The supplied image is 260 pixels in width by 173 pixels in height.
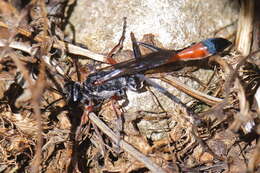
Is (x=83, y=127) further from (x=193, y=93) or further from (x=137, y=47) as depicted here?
(x=193, y=93)

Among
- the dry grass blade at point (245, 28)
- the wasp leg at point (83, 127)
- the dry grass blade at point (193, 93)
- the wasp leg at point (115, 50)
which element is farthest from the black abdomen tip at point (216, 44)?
the wasp leg at point (83, 127)

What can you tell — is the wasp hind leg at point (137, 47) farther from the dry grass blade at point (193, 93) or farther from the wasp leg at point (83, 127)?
the wasp leg at point (83, 127)

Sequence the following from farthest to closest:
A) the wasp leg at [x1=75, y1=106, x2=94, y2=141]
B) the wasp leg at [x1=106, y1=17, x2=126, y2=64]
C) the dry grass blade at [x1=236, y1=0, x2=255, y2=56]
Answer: the dry grass blade at [x1=236, y1=0, x2=255, y2=56], the wasp leg at [x1=106, y1=17, x2=126, y2=64], the wasp leg at [x1=75, y1=106, x2=94, y2=141]

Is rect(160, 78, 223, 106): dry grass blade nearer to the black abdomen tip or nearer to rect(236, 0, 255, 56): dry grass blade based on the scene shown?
the black abdomen tip

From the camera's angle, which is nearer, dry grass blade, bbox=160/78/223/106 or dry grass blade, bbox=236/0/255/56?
dry grass blade, bbox=160/78/223/106

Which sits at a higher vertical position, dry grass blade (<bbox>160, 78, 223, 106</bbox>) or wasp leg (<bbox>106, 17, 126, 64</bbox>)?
wasp leg (<bbox>106, 17, 126, 64</bbox>)

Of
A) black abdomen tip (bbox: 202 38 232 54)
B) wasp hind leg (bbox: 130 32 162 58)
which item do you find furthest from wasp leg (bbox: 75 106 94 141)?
black abdomen tip (bbox: 202 38 232 54)

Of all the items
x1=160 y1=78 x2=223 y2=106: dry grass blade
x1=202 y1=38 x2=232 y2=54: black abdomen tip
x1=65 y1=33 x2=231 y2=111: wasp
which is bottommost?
x1=160 y1=78 x2=223 y2=106: dry grass blade

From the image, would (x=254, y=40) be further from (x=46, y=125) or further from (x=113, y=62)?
(x=46, y=125)
